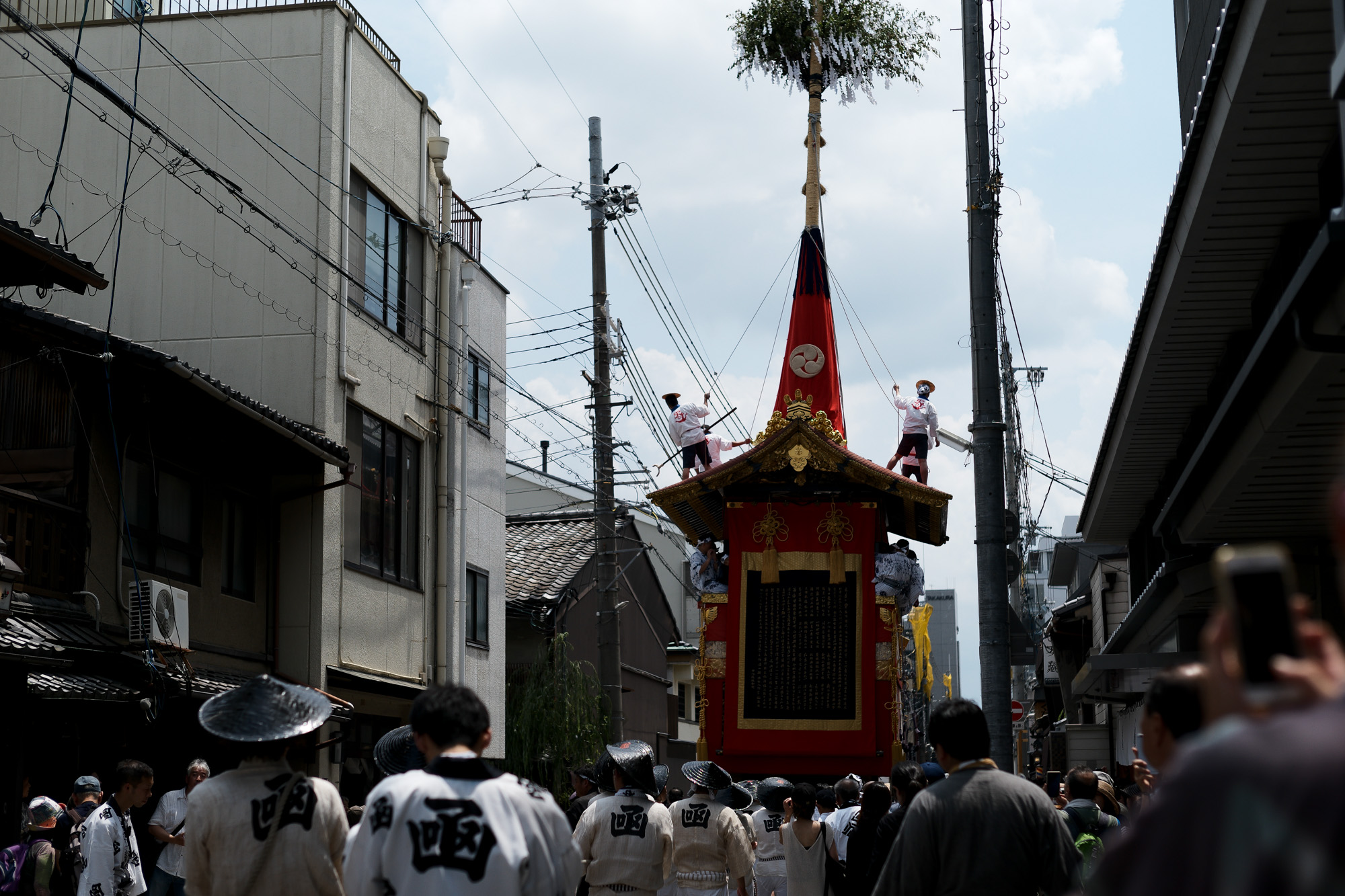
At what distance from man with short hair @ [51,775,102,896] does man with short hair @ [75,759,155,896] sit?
0.36 metres

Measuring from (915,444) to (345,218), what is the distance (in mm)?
8590

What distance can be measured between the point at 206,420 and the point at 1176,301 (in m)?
11.6

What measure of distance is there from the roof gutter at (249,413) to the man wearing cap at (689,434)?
182 inches

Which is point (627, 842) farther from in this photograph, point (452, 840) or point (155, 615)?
point (155, 615)

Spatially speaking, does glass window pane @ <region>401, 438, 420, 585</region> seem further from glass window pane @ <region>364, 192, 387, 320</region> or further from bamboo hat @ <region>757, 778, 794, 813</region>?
bamboo hat @ <region>757, 778, 794, 813</region>

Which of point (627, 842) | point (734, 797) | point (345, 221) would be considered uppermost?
A: point (345, 221)

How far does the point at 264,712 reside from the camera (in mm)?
5617

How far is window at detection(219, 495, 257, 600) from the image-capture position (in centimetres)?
1706

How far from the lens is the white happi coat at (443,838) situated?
4.54 m

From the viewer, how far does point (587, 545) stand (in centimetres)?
3359

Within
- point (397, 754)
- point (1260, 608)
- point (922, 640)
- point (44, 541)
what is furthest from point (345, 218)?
point (922, 640)

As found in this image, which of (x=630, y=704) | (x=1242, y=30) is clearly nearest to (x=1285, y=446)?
(x=1242, y=30)

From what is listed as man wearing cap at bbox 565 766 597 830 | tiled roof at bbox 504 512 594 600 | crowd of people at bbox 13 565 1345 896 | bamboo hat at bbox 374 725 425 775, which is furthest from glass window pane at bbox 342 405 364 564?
bamboo hat at bbox 374 725 425 775

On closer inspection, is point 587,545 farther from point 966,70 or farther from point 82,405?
point 966,70
